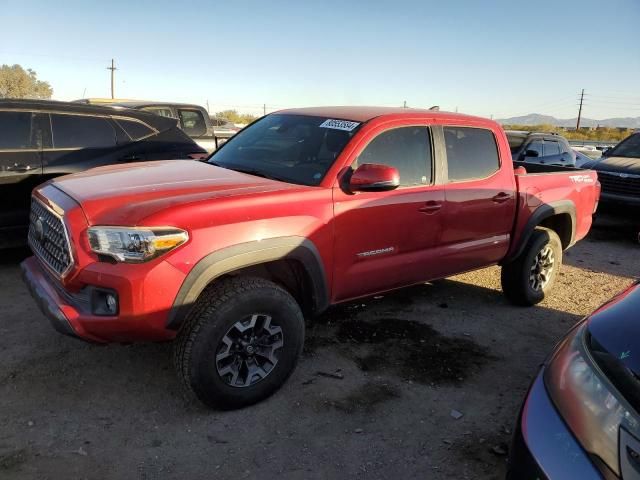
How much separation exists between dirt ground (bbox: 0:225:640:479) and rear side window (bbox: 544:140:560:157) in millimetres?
7884

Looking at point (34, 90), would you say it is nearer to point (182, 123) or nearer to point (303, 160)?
point (182, 123)

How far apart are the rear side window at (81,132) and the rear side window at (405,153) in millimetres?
3558

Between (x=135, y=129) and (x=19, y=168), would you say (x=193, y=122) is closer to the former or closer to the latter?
(x=135, y=129)

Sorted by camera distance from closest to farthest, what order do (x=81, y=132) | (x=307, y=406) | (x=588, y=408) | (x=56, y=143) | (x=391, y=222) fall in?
(x=588, y=408), (x=307, y=406), (x=391, y=222), (x=56, y=143), (x=81, y=132)

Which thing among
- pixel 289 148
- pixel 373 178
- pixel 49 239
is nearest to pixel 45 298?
→ pixel 49 239

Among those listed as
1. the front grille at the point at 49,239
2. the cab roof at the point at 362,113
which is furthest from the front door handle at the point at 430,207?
the front grille at the point at 49,239

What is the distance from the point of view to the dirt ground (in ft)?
8.84

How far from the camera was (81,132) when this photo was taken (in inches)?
224

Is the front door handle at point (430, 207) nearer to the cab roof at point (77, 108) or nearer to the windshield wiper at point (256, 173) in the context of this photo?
the windshield wiper at point (256, 173)

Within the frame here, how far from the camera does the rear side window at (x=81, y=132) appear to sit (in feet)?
18.1

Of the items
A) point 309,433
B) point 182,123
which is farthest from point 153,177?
point 182,123

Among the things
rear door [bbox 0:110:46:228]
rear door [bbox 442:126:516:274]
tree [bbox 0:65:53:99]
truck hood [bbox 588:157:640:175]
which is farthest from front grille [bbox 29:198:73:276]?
tree [bbox 0:65:53:99]

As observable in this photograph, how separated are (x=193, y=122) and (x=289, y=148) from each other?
6888 millimetres

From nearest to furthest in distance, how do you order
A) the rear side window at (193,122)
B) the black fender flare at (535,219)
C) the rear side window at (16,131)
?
the black fender flare at (535,219), the rear side window at (16,131), the rear side window at (193,122)
